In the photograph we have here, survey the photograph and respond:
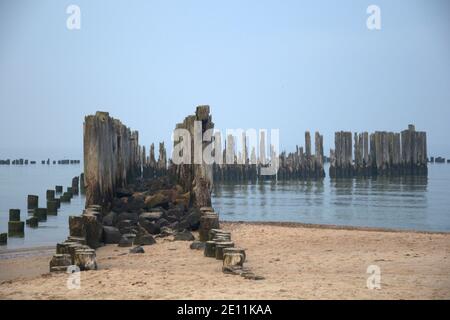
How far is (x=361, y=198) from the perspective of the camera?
2908 cm

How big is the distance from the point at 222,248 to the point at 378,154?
31749 millimetres

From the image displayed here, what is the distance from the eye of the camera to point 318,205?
2616 centimetres

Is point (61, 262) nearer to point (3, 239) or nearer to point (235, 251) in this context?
point (235, 251)

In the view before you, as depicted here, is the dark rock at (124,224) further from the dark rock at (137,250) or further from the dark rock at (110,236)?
the dark rock at (137,250)

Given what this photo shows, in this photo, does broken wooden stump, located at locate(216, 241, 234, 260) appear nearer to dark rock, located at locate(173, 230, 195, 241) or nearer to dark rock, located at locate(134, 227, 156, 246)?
dark rock, located at locate(134, 227, 156, 246)

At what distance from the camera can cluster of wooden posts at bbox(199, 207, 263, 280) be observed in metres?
9.11

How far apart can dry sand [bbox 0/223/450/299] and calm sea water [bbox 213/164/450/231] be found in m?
7.27

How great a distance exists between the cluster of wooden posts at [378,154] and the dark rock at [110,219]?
2694cm

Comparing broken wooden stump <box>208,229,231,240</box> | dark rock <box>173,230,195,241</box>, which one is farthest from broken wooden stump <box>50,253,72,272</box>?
dark rock <box>173,230,195,241</box>
